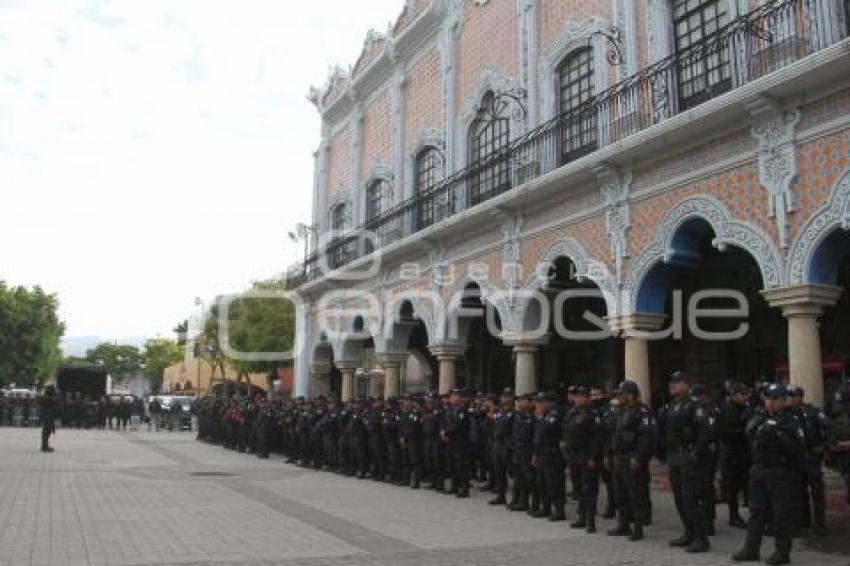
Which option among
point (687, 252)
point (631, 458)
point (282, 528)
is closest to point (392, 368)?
point (687, 252)

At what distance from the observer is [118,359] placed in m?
131

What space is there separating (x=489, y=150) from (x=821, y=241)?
10.3 meters

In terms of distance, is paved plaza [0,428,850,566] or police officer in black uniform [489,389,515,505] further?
police officer in black uniform [489,389,515,505]

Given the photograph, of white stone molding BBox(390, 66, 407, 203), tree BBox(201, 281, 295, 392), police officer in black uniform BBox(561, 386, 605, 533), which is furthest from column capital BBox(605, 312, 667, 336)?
tree BBox(201, 281, 295, 392)

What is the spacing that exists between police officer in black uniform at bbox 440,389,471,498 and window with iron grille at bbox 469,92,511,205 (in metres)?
5.81

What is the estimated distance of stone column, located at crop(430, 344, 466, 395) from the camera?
1978 cm

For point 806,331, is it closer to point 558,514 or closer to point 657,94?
point 558,514

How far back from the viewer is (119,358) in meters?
131

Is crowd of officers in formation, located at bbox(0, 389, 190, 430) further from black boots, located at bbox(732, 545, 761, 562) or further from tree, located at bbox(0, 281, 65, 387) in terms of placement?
black boots, located at bbox(732, 545, 761, 562)

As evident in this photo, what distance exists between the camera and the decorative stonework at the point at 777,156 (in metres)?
11.2

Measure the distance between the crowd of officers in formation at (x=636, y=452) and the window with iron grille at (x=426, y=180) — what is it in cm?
651

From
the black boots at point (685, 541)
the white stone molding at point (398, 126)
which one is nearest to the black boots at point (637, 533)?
the black boots at point (685, 541)

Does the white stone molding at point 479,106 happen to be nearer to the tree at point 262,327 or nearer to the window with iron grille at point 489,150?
the window with iron grille at point 489,150

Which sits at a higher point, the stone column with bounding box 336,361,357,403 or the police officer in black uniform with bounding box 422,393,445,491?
the stone column with bounding box 336,361,357,403
